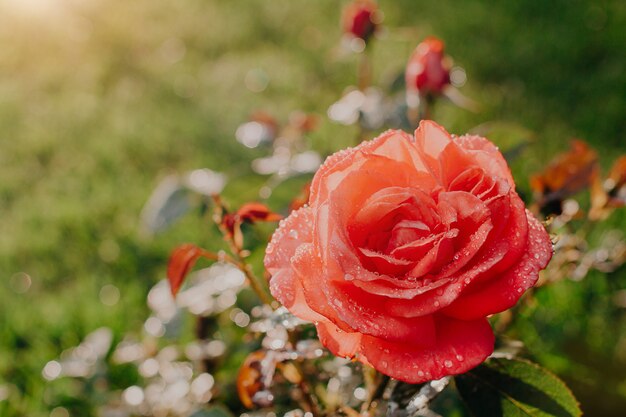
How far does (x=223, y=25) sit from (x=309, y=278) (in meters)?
2.90

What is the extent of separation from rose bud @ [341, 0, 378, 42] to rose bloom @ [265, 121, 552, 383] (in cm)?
82

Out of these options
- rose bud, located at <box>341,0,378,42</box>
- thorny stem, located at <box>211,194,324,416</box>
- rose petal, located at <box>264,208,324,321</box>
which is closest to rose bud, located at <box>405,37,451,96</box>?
rose bud, located at <box>341,0,378,42</box>

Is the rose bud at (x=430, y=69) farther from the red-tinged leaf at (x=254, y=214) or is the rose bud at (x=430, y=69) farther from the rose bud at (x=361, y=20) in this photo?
the red-tinged leaf at (x=254, y=214)

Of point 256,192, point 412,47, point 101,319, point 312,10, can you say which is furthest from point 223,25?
point 256,192

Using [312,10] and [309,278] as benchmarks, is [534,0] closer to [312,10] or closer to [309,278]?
[312,10]

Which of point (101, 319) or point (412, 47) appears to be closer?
point (101, 319)

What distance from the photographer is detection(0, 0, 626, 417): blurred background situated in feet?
5.73

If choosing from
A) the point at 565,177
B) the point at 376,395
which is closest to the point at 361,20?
the point at 565,177

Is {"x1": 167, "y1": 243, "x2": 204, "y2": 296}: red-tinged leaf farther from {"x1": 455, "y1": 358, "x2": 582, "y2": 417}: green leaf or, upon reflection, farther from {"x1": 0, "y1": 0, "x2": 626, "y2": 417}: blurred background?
{"x1": 0, "y1": 0, "x2": 626, "y2": 417}: blurred background

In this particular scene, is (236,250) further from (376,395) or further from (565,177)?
(565,177)

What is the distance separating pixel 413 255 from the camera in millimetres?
594

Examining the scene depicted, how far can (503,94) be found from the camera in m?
2.63

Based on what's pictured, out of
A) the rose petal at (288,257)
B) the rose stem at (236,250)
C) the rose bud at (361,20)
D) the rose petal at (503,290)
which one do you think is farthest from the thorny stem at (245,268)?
the rose bud at (361,20)

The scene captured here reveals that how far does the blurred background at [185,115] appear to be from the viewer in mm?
1746
